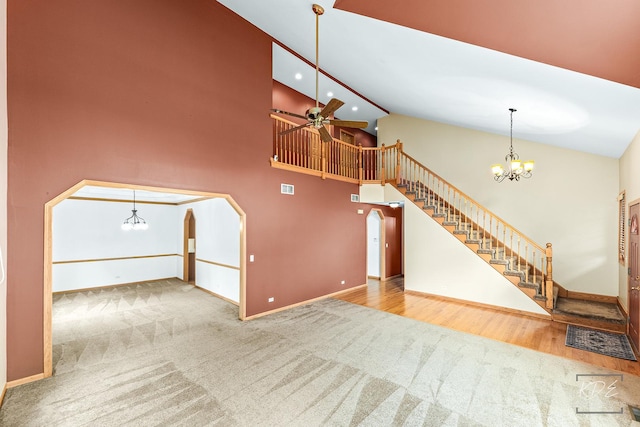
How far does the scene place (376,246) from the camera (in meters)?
9.04

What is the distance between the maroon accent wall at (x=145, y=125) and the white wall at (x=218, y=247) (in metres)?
1.02

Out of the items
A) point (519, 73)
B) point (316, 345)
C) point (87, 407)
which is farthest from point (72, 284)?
point (519, 73)

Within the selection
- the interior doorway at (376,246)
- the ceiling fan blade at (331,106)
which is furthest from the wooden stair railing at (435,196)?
the ceiling fan blade at (331,106)

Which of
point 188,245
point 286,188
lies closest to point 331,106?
point 286,188

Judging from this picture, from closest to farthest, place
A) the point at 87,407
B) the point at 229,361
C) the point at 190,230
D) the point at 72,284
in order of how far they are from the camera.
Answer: the point at 87,407 → the point at 229,361 → the point at 72,284 → the point at 190,230

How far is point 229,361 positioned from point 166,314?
8.64ft

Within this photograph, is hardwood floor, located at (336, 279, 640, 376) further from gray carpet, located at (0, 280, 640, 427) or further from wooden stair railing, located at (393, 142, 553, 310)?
wooden stair railing, located at (393, 142, 553, 310)

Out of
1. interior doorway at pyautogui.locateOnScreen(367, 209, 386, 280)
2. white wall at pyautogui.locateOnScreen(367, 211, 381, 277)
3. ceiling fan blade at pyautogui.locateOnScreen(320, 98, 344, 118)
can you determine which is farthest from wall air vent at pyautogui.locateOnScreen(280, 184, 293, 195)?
white wall at pyautogui.locateOnScreen(367, 211, 381, 277)

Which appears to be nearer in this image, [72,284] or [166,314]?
[166,314]

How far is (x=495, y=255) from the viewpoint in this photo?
6211 millimetres

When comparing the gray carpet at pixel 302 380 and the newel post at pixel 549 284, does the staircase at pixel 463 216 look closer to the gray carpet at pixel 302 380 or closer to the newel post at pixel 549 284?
the newel post at pixel 549 284

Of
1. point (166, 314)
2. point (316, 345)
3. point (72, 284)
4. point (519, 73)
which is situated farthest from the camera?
point (72, 284)

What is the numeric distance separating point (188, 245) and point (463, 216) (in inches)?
314

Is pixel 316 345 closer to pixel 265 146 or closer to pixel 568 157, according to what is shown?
pixel 265 146
